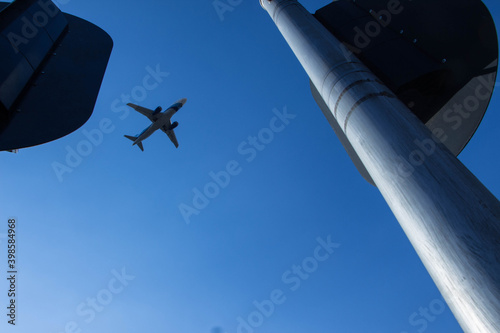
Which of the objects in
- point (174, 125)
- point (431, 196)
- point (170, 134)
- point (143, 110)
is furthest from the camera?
point (170, 134)

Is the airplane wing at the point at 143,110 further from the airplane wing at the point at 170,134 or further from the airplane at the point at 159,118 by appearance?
the airplane wing at the point at 170,134

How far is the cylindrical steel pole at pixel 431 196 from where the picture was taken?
10.1 feet

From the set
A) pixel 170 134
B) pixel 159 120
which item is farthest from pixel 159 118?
pixel 170 134

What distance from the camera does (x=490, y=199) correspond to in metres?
3.77

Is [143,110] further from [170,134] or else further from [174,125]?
[170,134]

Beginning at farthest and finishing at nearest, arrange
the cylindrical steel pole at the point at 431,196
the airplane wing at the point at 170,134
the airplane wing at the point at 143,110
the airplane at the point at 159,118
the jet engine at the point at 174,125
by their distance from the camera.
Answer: the jet engine at the point at 174,125, the airplane wing at the point at 170,134, the airplane at the point at 159,118, the airplane wing at the point at 143,110, the cylindrical steel pole at the point at 431,196

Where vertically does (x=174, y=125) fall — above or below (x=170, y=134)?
above

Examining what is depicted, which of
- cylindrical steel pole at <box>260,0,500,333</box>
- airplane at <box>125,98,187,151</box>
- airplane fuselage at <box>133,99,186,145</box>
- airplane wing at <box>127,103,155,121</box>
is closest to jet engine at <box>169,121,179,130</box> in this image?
airplane at <box>125,98,187,151</box>

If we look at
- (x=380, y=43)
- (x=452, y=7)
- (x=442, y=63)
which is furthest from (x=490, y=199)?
(x=452, y=7)

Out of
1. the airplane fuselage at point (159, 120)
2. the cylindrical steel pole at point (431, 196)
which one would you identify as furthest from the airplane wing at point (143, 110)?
the cylindrical steel pole at point (431, 196)

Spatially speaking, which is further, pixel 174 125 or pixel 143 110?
pixel 174 125

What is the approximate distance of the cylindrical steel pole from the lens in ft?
10.1

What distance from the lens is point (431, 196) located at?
3.74 metres

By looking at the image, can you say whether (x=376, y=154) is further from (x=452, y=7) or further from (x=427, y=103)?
(x=452, y=7)
